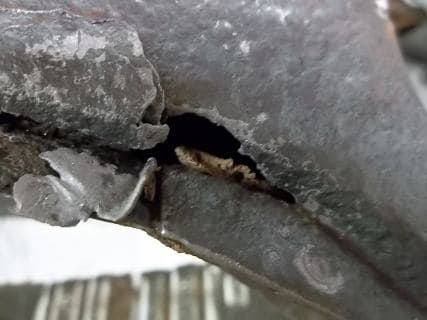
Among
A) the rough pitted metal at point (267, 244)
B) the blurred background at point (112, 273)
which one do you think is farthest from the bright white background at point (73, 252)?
the rough pitted metal at point (267, 244)

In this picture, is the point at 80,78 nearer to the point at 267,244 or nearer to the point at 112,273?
the point at 267,244

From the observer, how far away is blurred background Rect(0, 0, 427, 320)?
87 cm

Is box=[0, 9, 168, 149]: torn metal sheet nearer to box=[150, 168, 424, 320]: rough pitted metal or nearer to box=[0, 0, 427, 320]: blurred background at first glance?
box=[150, 168, 424, 320]: rough pitted metal

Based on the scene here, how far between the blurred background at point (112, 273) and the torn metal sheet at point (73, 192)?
0.47m

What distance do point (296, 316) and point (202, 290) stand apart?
1.39 feet

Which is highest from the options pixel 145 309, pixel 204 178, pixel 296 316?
pixel 204 178

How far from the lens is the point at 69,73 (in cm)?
33

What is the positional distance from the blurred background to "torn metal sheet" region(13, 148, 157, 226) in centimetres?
47

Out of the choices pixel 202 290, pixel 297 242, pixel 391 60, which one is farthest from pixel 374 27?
pixel 202 290

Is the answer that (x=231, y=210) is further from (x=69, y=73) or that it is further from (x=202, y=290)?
(x=202, y=290)

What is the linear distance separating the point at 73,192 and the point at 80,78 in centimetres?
5

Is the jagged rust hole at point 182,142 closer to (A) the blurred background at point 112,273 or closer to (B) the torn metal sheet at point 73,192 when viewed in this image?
(B) the torn metal sheet at point 73,192

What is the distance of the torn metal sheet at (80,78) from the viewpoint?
0.33 meters

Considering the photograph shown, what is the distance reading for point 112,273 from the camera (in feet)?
3.06
